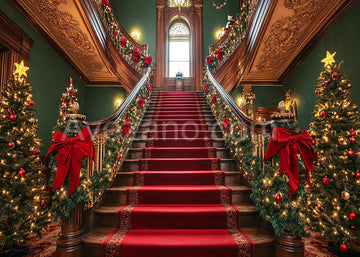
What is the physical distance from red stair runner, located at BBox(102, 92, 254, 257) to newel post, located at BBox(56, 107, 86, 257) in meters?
0.29

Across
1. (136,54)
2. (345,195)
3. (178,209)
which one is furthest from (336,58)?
(136,54)

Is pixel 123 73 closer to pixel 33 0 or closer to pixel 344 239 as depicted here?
pixel 33 0

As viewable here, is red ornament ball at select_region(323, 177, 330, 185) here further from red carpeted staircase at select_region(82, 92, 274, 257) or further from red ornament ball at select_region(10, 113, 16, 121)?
red ornament ball at select_region(10, 113, 16, 121)

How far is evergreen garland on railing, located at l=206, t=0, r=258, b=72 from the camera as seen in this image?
6184 mm

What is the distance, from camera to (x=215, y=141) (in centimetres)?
399

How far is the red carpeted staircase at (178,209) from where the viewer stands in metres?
2.01

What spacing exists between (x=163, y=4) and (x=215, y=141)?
8.67 meters

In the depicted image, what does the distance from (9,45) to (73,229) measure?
3569 mm

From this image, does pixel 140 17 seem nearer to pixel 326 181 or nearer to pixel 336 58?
pixel 336 58

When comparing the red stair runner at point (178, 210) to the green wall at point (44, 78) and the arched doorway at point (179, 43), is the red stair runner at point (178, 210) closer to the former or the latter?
the green wall at point (44, 78)

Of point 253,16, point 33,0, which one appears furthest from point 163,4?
point 33,0

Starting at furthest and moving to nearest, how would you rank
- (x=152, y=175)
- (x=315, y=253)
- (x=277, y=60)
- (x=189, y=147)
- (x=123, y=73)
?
(x=123, y=73)
(x=277, y=60)
(x=189, y=147)
(x=152, y=175)
(x=315, y=253)

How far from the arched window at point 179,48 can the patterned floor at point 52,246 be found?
8.73 m

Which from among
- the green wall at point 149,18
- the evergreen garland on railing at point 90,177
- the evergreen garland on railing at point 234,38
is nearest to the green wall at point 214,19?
the green wall at point 149,18
